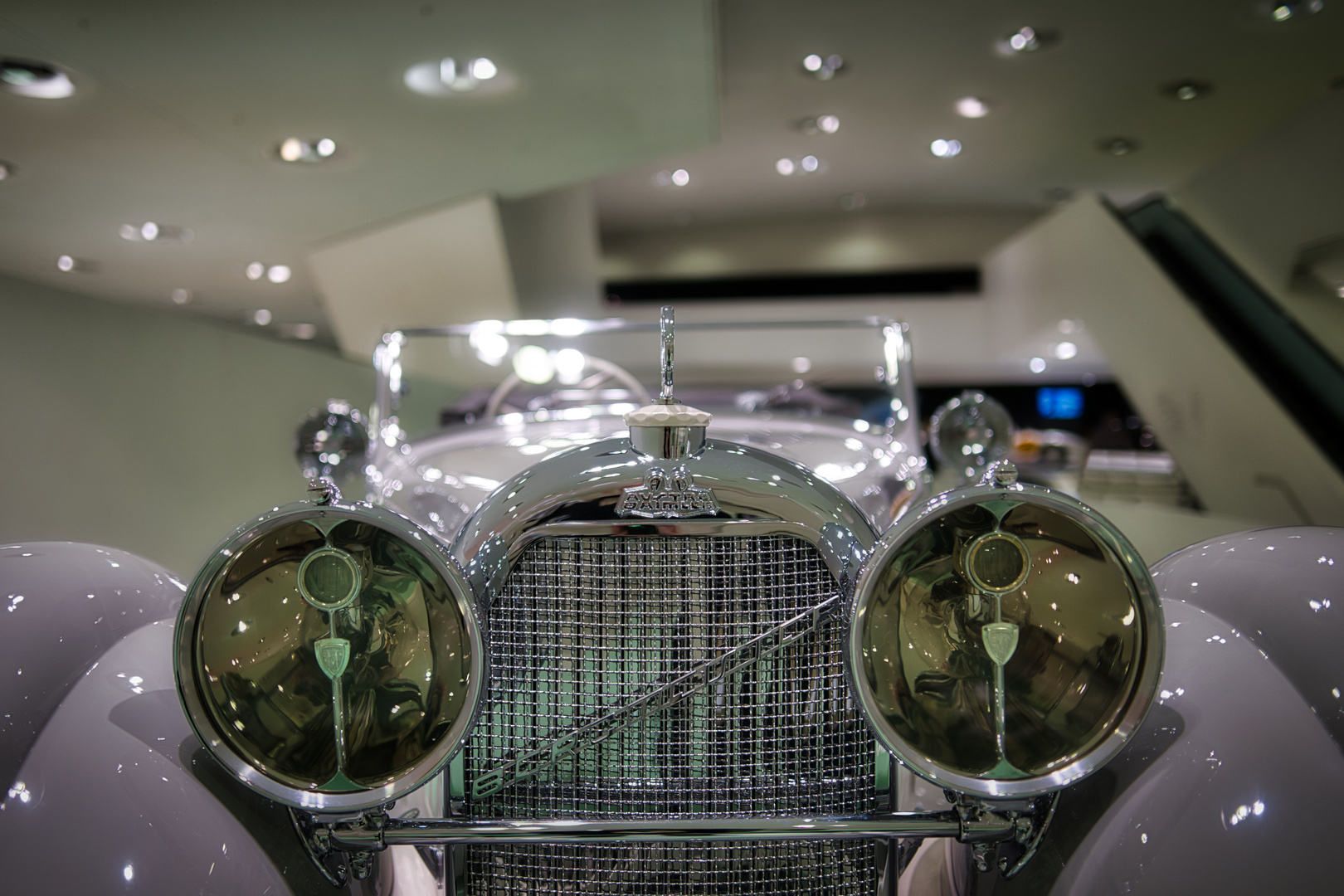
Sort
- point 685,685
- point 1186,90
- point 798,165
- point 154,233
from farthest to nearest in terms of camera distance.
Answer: point 798,165
point 1186,90
point 154,233
point 685,685

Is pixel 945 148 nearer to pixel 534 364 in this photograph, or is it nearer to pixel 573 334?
pixel 534 364

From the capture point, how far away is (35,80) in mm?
2730

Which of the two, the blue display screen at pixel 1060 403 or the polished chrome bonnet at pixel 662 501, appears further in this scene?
the blue display screen at pixel 1060 403

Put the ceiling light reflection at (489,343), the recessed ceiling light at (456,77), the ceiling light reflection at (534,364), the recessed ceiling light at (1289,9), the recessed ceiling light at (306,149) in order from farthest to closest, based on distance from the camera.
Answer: the recessed ceiling light at (306,149)
the recessed ceiling light at (1289,9)
the recessed ceiling light at (456,77)
the ceiling light reflection at (534,364)
the ceiling light reflection at (489,343)

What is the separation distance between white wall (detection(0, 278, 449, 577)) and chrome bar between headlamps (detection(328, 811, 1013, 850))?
1.32 m

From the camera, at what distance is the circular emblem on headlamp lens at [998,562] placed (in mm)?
929

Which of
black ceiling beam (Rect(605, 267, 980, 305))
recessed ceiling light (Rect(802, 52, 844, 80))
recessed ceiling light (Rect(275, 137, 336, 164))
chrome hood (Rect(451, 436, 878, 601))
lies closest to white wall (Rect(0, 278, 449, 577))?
recessed ceiling light (Rect(275, 137, 336, 164))

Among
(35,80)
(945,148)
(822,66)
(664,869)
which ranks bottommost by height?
(664,869)

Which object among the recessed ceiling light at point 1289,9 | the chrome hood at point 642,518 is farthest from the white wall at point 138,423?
the recessed ceiling light at point 1289,9

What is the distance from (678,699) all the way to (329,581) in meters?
0.41

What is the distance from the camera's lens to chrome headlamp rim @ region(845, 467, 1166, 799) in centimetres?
88

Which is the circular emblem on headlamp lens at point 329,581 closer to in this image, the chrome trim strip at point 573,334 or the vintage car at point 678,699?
the vintage car at point 678,699

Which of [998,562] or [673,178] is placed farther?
[673,178]

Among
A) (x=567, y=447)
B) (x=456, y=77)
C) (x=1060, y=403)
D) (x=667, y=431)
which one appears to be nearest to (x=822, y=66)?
(x=456, y=77)
